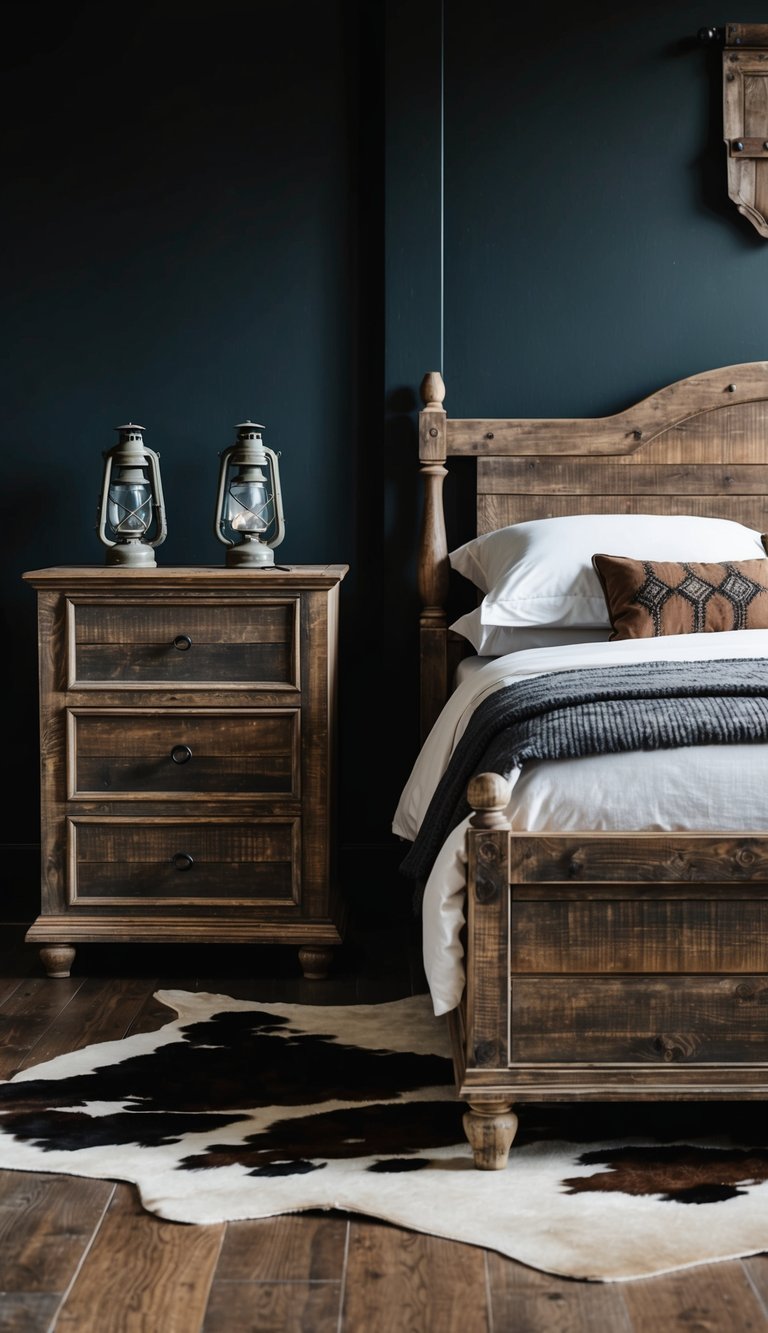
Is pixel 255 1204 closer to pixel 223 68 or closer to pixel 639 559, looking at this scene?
pixel 639 559

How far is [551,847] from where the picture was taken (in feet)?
5.88

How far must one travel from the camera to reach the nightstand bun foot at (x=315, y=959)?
2.75 meters

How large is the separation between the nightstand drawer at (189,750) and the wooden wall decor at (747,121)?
1758 mm

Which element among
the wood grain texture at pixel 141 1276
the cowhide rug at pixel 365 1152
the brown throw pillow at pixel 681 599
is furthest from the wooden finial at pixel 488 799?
the brown throw pillow at pixel 681 599

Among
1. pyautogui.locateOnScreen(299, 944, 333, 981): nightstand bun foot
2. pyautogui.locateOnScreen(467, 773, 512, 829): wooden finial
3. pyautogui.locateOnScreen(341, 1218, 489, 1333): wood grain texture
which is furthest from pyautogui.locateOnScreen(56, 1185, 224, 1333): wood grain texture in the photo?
pyautogui.locateOnScreen(299, 944, 333, 981): nightstand bun foot

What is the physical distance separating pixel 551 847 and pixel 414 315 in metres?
1.82

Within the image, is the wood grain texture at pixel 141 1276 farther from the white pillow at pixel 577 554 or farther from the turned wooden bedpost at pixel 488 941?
the white pillow at pixel 577 554

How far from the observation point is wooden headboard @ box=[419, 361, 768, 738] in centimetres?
318

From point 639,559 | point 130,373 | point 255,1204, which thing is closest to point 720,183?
point 639,559

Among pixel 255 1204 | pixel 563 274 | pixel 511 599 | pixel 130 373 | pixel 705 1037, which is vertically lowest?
pixel 255 1204

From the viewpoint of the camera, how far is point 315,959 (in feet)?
9.02

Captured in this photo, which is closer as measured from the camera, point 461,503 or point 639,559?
point 639,559

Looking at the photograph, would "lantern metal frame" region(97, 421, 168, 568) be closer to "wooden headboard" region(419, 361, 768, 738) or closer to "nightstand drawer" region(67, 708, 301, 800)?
"nightstand drawer" region(67, 708, 301, 800)

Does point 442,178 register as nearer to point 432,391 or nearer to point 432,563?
point 432,391
